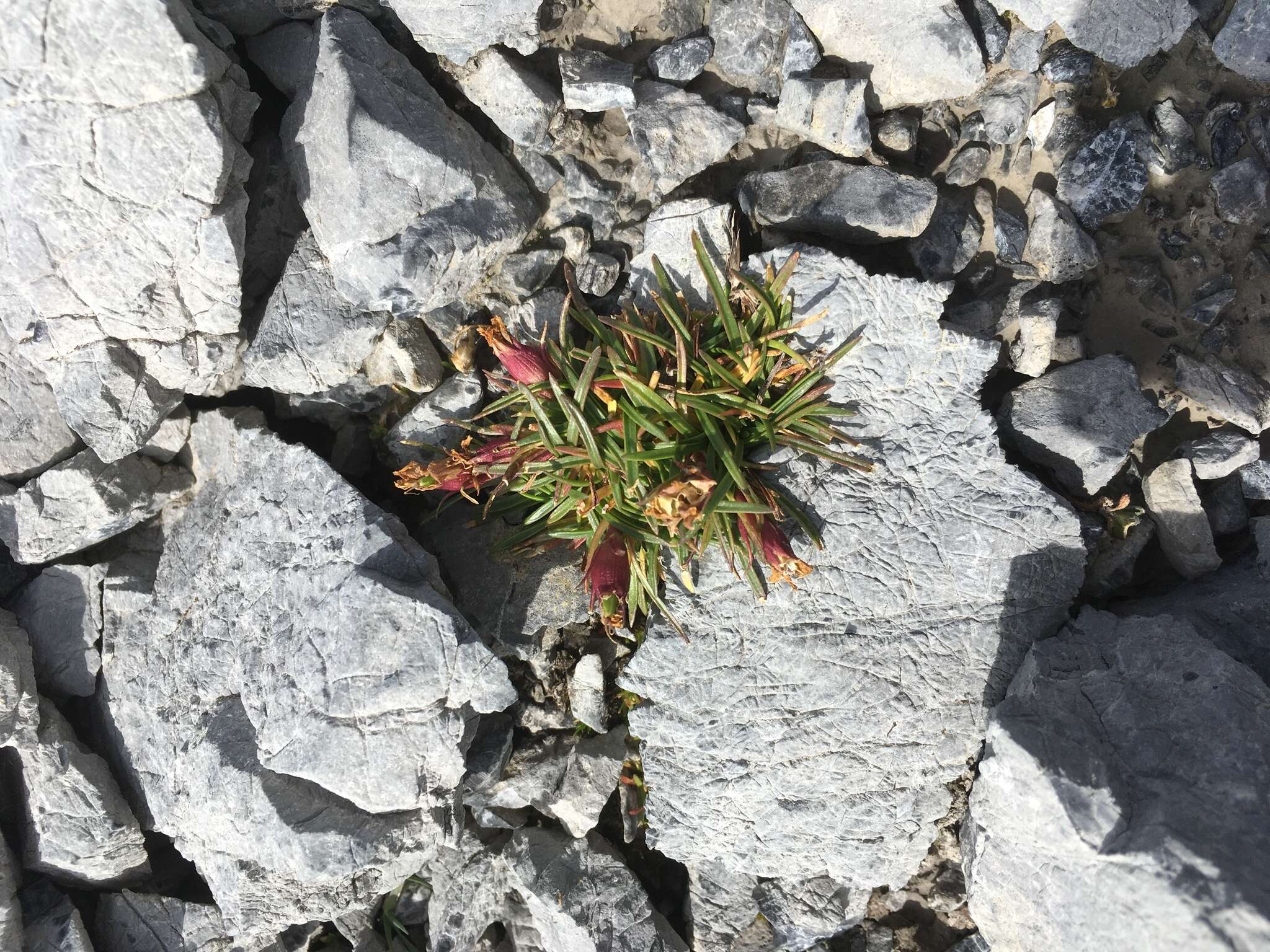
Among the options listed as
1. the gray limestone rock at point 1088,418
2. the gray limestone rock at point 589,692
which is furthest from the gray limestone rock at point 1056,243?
the gray limestone rock at point 589,692

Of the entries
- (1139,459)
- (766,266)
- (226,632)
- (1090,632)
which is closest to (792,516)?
(766,266)

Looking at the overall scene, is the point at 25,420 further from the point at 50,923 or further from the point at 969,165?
the point at 969,165

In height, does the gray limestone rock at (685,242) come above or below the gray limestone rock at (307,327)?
above

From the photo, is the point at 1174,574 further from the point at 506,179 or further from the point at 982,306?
the point at 506,179

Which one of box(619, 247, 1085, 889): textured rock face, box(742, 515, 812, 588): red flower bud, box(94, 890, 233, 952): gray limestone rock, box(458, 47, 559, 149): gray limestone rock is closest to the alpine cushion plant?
box(742, 515, 812, 588): red flower bud

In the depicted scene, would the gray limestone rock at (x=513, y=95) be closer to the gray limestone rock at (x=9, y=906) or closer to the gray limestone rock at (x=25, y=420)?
the gray limestone rock at (x=25, y=420)

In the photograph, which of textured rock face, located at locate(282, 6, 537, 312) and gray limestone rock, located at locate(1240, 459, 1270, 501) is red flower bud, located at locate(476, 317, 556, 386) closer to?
textured rock face, located at locate(282, 6, 537, 312)

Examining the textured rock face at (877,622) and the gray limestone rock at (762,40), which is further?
the gray limestone rock at (762,40)

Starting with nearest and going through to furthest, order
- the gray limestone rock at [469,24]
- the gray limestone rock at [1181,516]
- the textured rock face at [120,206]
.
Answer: the textured rock face at [120,206]
the gray limestone rock at [469,24]
the gray limestone rock at [1181,516]

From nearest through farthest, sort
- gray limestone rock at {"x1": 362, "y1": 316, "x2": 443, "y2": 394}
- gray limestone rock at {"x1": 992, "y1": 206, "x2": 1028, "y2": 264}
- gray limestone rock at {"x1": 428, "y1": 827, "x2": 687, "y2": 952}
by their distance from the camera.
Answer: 1. gray limestone rock at {"x1": 992, "y1": 206, "x2": 1028, "y2": 264}
2. gray limestone rock at {"x1": 362, "y1": 316, "x2": 443, "y2": 394}
3. gray limestone rock at {"x1": 428, "y1": 827, "x2": 687, "y2": 952}
